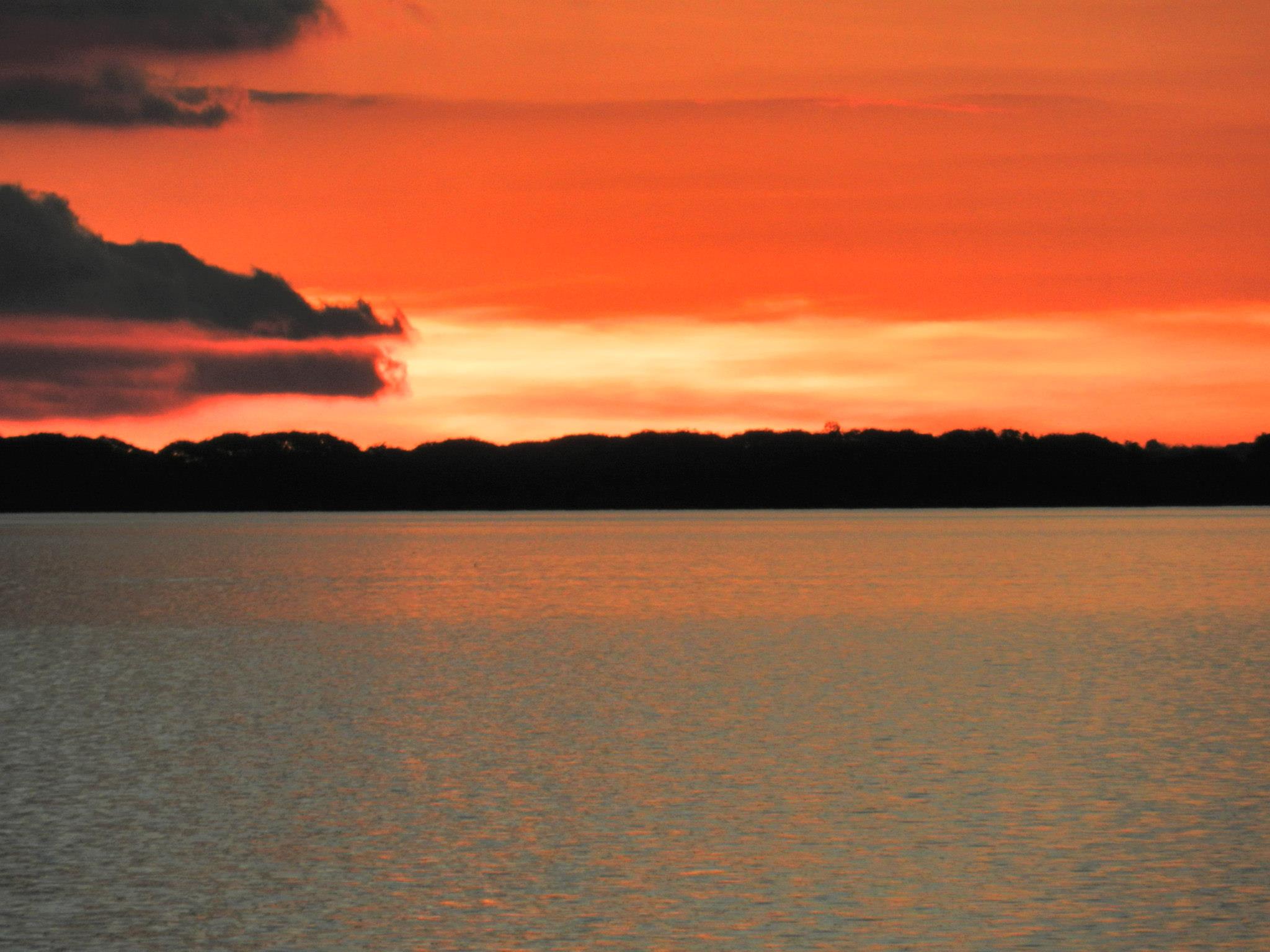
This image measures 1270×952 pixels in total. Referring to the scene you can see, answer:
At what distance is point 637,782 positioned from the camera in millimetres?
19953

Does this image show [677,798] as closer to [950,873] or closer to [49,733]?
[950,873]

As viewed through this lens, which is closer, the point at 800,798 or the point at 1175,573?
the point at 800,798

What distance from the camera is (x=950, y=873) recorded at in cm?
1473

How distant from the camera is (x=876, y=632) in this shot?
43969 mm

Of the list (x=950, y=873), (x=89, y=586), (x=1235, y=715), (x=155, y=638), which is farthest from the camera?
(x=89, y=586)

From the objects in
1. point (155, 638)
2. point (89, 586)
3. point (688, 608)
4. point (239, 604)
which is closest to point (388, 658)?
point (155, 638)

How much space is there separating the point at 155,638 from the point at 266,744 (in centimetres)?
2125

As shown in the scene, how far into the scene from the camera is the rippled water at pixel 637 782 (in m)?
13.3

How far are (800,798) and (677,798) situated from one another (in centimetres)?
149

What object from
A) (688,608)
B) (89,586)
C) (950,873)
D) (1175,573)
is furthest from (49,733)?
(1175,573)

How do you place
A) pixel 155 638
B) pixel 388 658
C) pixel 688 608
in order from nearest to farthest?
pixel 388 658 < pixel 155 638 < pixel 688 608

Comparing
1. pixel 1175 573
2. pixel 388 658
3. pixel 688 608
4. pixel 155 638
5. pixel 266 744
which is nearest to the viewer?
pixel 266 744

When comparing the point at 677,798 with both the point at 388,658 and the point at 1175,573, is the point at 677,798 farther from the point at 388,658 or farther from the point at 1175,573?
the point at 1175,573

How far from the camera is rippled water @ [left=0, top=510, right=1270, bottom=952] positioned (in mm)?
13297
